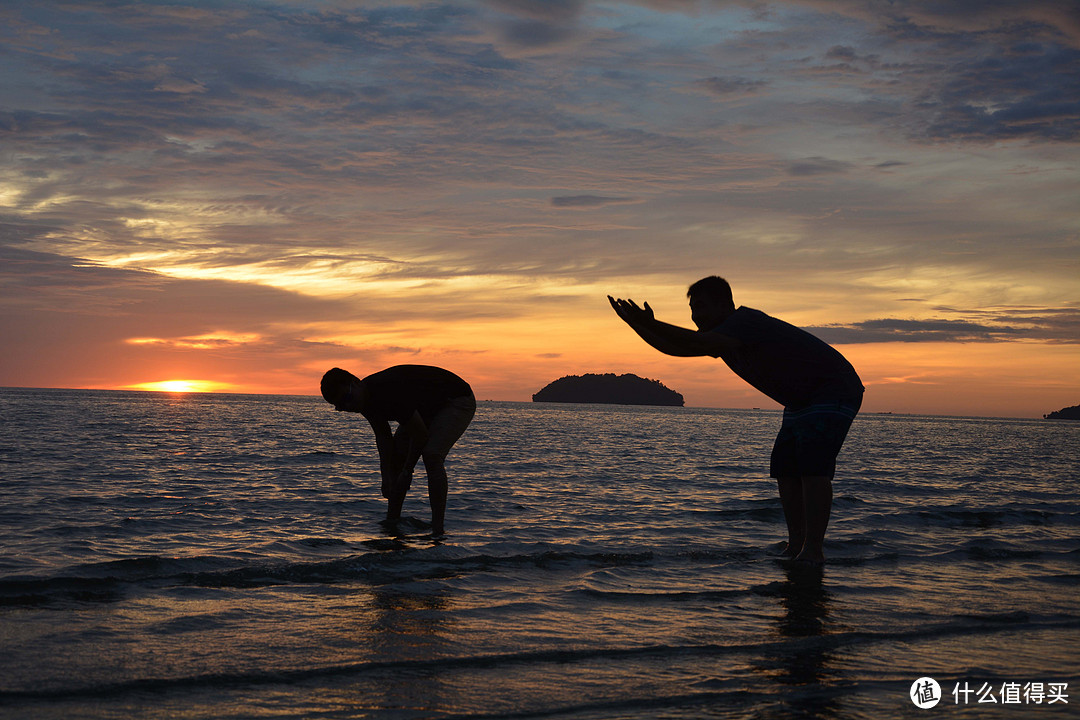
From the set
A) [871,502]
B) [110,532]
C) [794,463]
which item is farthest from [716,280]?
[871,502]

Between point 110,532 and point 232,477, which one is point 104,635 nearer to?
point 110,532

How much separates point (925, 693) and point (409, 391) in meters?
4.92

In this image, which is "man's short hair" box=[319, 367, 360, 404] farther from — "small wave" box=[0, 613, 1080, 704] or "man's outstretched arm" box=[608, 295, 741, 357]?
"small wave" box=[0, 613, 1080, 704]

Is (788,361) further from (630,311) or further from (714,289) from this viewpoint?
(630,311)

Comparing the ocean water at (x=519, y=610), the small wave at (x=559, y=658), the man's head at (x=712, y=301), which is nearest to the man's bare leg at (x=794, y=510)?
the ocean water at (x=519, y=610)

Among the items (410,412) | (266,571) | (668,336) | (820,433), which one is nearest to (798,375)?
(820,433)

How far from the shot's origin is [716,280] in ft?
18.7

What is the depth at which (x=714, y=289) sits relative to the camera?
5672 mm

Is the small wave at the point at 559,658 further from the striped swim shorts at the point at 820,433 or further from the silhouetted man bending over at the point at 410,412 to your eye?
the silhouetted man bending over at the point at 410,412

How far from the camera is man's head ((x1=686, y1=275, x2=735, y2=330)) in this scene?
18.6ft

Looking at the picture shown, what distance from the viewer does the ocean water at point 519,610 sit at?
9.97 ft

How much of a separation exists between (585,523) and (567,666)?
15.7 ft

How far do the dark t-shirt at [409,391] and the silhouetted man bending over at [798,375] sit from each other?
258cm

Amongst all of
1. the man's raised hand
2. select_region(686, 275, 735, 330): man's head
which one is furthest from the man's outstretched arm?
select_region(686, 275, 735, 330): man's head
